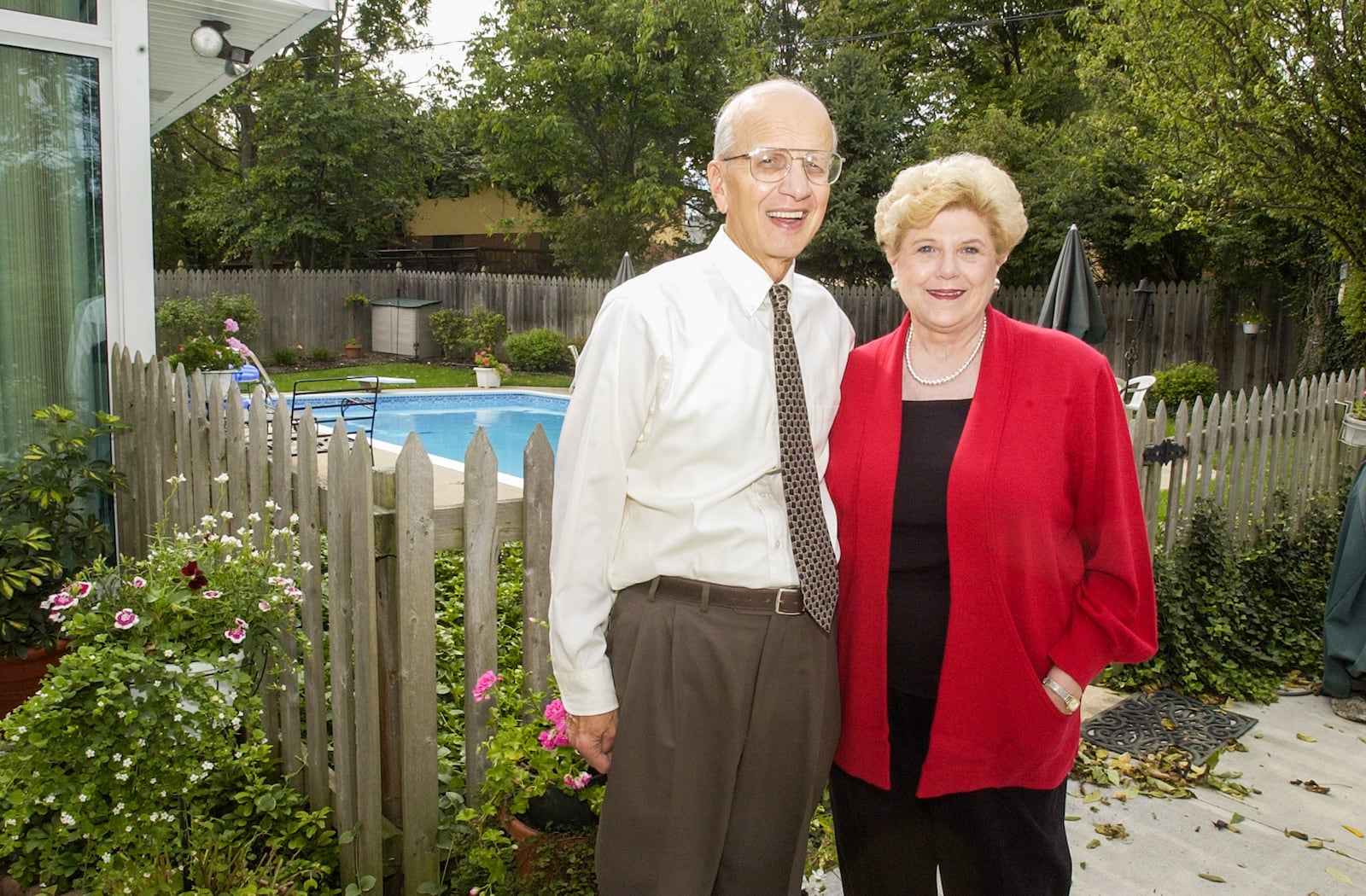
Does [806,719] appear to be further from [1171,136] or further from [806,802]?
[1171,136]

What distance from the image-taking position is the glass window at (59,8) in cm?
374

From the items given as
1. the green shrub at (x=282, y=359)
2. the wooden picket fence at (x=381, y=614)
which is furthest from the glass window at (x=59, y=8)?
the green shrub at (x=282, y=359)

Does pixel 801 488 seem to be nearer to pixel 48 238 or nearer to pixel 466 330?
pixel 48 238

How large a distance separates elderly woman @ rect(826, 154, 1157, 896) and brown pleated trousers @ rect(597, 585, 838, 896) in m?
0.20

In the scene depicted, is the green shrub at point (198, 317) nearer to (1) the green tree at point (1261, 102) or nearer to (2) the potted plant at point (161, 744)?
(1) the green tree at point (1261, 102)

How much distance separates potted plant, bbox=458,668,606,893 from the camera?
7.93 ft

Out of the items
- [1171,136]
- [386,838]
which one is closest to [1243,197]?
[1171,136]

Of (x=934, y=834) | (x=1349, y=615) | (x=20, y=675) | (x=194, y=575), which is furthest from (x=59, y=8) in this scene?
(x=1349, y=615)

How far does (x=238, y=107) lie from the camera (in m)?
25.1

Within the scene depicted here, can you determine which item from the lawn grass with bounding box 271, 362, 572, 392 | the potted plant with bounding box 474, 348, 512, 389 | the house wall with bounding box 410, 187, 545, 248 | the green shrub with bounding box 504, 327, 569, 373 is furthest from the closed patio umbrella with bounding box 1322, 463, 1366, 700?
the house wall with bounding box 410, 187, 545, 248

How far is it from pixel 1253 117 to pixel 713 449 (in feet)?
30.1

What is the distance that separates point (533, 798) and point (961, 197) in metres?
1.72

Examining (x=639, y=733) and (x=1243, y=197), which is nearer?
(x=639, y=733)

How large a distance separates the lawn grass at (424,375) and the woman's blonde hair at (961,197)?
50.6 feet
